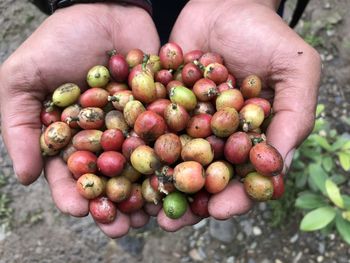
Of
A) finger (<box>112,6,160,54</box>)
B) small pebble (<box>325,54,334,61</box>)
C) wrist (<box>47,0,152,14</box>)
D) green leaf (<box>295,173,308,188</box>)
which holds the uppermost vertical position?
wrist (<box>47,0,152,14</box>)

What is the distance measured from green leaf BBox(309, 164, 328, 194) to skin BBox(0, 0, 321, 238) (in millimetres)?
945

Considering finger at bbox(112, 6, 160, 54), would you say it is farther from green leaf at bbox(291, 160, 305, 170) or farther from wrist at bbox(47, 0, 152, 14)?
green leaf at bbox(291, 160, 305, 170)

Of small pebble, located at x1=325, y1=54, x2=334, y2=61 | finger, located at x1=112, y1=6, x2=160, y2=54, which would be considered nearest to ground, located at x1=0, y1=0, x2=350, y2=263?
finger, located at x1=112, y1=6, x2=160, y2=54

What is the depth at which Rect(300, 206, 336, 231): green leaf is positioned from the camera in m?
4.07

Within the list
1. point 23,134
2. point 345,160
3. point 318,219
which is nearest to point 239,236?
point 318,219

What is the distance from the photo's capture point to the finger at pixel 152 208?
3402mm

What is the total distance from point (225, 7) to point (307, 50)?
94 cm

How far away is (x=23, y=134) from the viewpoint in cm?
351

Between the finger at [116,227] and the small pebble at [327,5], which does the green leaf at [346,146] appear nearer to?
the finger at [116,227]

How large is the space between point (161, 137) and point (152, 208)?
1.73 ft

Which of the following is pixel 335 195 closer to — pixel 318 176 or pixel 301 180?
pixel 318 176

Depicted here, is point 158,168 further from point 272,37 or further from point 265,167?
point 272,37

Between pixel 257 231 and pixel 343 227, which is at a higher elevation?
pixel 343 227

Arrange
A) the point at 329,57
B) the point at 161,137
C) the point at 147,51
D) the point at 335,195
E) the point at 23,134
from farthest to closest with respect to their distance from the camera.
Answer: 1. the point at 329,57
2. the point at 147,51
3. the point at 335,195
4. the point at 23,134
5. the point at 161,137
